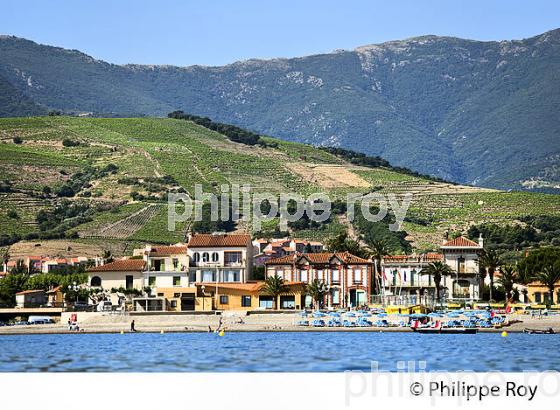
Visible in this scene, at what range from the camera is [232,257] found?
88625 millimetres

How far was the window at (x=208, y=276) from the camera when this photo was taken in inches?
3442

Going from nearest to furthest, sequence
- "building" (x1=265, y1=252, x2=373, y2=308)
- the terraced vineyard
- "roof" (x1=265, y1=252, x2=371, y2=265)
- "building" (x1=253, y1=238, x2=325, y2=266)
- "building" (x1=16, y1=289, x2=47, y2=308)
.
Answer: "building" (x1=265, y1=252, x2=373, y2=308), "roof" (x1=265, y1=252, x2=371, y2=265), "building" (x1=16, y1=289, x2=47, y2=308), "building" (x1=253, y1=238, x2=325, y2=266), the terraced vineyard

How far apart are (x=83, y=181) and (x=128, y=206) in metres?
17.2

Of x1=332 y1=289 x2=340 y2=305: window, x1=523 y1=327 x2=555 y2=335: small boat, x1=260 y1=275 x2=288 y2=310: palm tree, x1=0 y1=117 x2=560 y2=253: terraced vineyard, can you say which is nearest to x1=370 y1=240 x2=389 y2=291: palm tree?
x1=332 y1=289 x2=340 y2=305: window

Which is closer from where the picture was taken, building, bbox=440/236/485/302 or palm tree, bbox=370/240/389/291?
building, bbox=440/236/485/302

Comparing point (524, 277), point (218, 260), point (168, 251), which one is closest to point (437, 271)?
point (524, 277)

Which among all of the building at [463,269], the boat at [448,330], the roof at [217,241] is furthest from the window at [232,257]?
the boat at [448,330]

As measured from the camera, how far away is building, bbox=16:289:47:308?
88.4m

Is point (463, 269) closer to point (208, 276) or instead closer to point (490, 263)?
point (490, 263)

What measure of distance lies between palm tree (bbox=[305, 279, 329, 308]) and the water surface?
1328 cm

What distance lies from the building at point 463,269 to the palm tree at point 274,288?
13277 mm

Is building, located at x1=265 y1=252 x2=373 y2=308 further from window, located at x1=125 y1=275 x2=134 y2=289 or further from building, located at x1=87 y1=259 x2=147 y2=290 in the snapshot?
window, located at x1=125 y1=275 x2=134 y2=289

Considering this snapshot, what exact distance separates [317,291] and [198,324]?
35.9 ft

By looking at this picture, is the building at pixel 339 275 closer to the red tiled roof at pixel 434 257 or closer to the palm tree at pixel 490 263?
the red tiled roof at pixel 434 257
